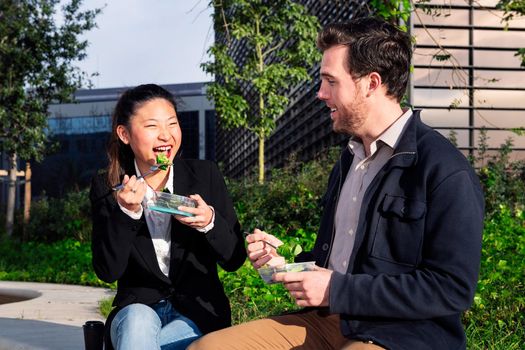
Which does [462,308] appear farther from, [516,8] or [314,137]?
[314,137]

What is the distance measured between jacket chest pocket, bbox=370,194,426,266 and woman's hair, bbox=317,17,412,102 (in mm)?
428

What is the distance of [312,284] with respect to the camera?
7.39 ft

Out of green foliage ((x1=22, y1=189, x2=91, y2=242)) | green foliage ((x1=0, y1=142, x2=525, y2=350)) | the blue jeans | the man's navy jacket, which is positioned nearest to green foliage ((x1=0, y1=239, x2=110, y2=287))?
green foliage ((x1=0, y1=142, x2=525, y2=350))

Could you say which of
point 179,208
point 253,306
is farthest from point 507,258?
point 179,208

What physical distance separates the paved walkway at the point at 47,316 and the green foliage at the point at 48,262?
3.52 feet

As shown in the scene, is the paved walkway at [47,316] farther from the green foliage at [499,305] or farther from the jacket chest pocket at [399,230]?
the jacket chest pocket at [399,230]

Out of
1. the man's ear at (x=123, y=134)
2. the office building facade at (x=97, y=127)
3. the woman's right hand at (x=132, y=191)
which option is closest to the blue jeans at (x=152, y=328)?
the woman's right hand at (x=132, y=191)

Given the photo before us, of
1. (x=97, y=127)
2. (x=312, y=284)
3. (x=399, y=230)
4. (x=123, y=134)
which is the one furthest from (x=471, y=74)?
(x=97, y=127)

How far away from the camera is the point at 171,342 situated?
297cm

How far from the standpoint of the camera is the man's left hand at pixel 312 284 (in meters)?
2.26

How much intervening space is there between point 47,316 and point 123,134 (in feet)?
16.1

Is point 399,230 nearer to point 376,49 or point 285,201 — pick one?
point 376,49

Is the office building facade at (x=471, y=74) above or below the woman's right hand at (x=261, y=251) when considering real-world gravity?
above

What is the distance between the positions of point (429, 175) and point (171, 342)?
134 centimetres
